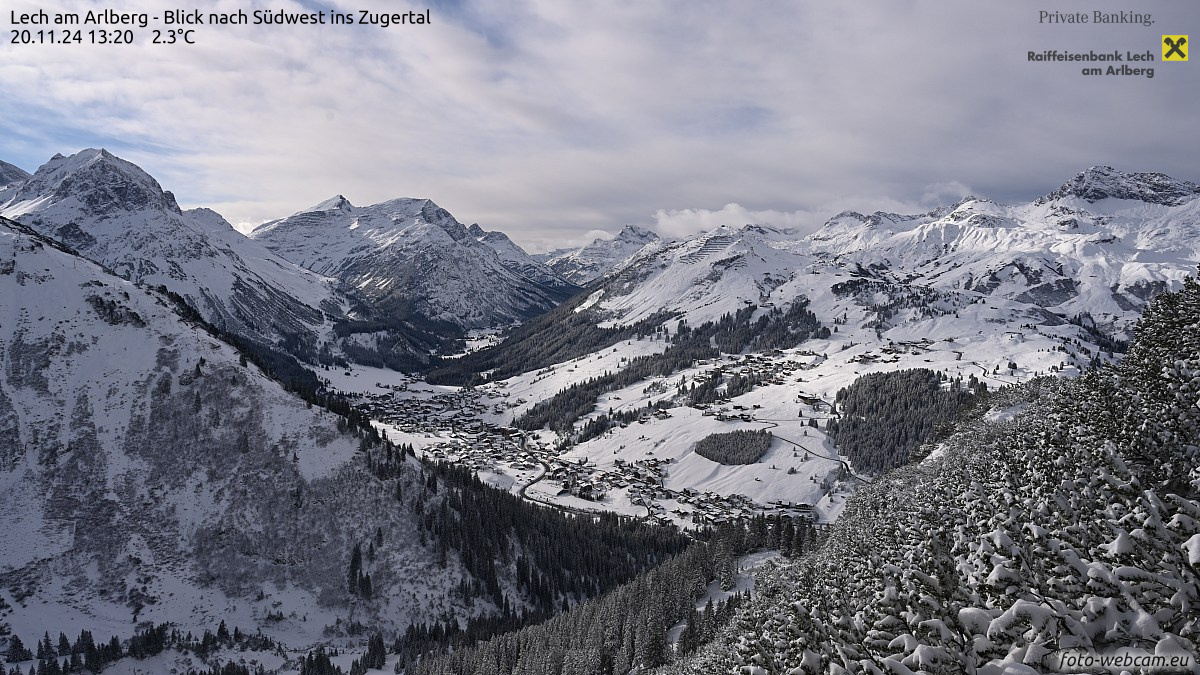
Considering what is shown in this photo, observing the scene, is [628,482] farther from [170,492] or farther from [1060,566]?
[1060,566]

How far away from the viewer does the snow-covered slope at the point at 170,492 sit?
3590 inches

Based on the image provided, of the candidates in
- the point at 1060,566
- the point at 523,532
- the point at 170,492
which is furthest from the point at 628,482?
the point at 1060,566

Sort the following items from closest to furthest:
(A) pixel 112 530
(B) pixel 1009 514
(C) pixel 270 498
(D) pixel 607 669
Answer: (B) pixel 1009 514 < (D) pixel 607 669 < (A) pixel 112 530 < (C) pixel 270 498

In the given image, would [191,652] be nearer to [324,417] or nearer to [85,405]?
[324,417]

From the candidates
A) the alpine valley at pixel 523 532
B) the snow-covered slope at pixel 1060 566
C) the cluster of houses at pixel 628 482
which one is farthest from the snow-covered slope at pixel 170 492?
the snow-covered slope at pixel 1060 566

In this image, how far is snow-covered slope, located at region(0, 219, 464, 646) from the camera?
91.2 metres

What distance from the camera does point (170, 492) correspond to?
339 ft

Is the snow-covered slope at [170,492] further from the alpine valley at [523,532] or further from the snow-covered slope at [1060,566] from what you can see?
the snow-covered slope at [1060,566]

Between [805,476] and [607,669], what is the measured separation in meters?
106

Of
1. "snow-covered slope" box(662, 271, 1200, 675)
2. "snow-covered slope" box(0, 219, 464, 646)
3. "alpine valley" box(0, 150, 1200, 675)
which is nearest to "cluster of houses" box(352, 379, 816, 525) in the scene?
Answer: "alpine valley" box(0, 150, 1200, 675)

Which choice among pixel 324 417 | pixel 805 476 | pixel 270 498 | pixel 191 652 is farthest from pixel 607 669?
pixel 805 476

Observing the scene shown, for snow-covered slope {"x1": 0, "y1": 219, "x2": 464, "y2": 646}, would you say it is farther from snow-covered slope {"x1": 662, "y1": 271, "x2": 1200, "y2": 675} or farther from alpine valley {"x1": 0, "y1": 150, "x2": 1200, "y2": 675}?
snow-covered slope {"x1": 662, "y1": 271, "x2": 1200, "y2": 675}

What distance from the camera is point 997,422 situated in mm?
79312

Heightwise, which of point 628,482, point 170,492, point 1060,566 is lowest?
point 628,482
